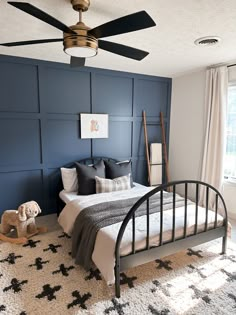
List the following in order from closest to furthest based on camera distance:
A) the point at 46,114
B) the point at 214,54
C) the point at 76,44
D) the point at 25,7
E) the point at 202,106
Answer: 1. the point at 25,7
2. the point at 76,44
3. the point at 214,54
4. the point at 46,114
5. the point at 202,106

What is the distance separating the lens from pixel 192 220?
7.29 ft

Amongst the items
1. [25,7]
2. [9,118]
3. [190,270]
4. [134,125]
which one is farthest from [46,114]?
[190,270]

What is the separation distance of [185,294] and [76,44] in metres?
2.17

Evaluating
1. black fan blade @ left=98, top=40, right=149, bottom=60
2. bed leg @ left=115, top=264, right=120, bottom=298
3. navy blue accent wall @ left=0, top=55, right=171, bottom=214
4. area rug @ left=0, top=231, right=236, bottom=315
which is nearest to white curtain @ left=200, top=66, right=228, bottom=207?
navy blue accent wall @ left=0, top=55, right=171, bottom=214

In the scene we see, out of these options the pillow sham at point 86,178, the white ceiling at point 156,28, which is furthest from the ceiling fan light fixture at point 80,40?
the pillow sham at point 86,178

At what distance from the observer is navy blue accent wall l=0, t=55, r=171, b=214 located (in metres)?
3.07

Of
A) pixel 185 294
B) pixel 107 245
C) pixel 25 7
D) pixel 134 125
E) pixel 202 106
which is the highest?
pixel 25 7

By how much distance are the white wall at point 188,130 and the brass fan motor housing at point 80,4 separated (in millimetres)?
2621

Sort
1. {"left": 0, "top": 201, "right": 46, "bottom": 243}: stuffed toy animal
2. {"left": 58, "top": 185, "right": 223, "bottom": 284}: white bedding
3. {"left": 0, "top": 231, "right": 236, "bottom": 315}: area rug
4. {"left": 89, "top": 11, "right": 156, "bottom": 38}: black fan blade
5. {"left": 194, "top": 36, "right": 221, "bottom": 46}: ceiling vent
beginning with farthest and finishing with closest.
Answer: {"left": 0, "top": 201, "right": 46, "bottom": 243}: stuffed toy animal < {"left": 194, "top": 36, "right": 221, "bottom": 46}: ceiling vent < {"left": 58, "top": 185, "right": 223, "bottom": 284}: white bedding < {"left": 0, "top": 231, "right": 236, "bottom": 315}: area rug < {"left": 89, "top": 11, "right": 156, "bottom": 38}: black fan blade

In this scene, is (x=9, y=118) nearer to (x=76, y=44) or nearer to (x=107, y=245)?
(x=76, y=44)

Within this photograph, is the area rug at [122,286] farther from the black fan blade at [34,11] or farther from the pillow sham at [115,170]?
the black fan blade at [34,11]

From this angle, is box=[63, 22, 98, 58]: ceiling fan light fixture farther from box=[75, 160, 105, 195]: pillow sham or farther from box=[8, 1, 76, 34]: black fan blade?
box=[75, 160, 105, 195]: pillow sham

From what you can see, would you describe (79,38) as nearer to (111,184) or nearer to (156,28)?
(156,28)

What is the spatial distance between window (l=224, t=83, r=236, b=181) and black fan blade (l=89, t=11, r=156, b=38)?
97.4 inches
